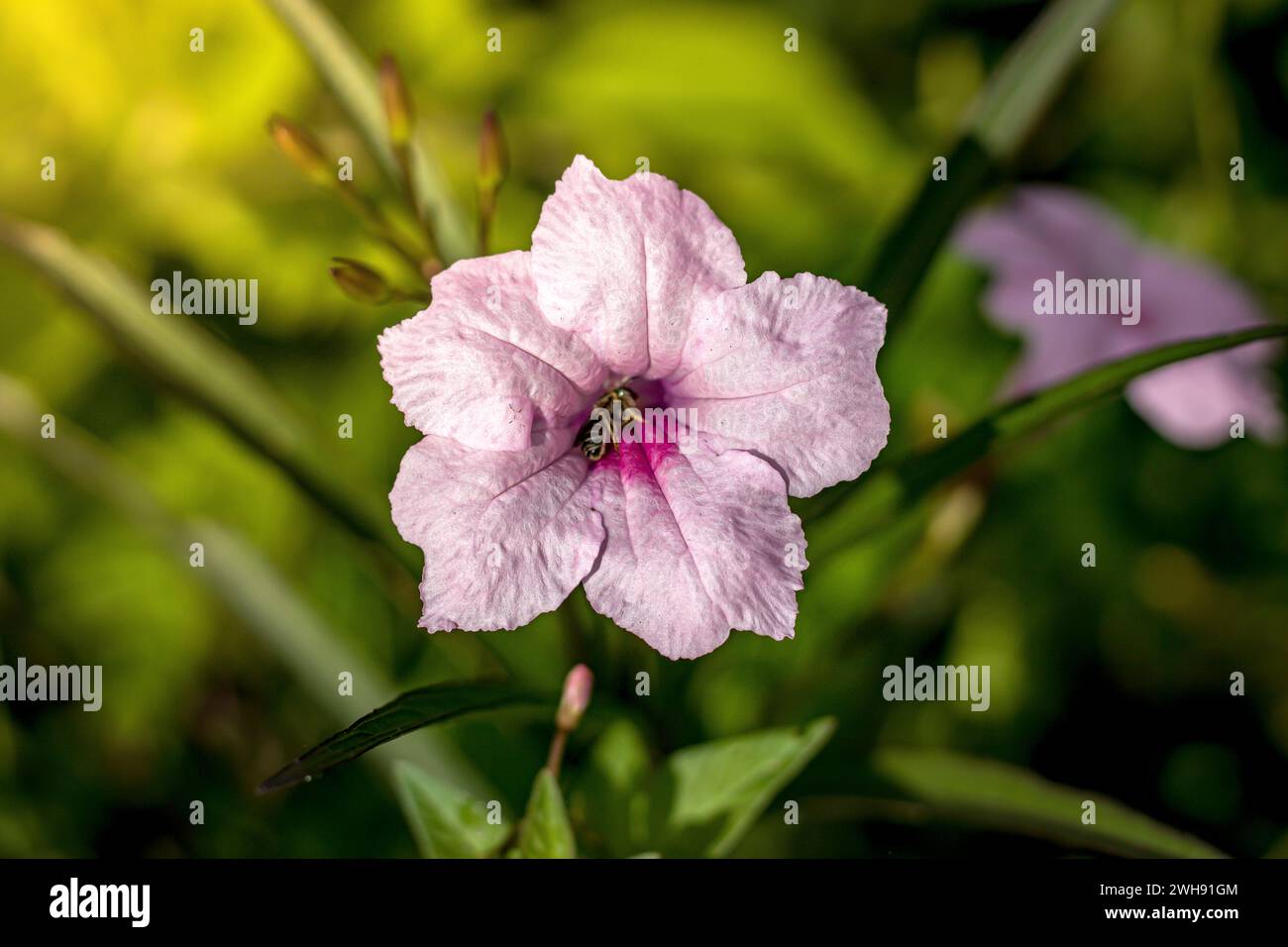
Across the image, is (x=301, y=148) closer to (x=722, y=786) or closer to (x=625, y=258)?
(x=625, y=258)

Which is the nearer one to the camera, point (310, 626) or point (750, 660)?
point (310, 626)

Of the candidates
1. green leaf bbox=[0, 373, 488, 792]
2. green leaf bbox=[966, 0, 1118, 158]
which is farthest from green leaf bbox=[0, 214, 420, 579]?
green leaf bbox=[966, 0, 1118, 158]

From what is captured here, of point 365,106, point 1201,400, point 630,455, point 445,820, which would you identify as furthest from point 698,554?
point 1201,400

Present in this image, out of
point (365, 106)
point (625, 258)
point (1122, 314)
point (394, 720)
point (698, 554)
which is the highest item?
point (365, 106)

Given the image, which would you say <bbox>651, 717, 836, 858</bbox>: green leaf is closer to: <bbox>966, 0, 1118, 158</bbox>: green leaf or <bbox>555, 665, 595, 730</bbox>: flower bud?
<bbox>555, 665, 595, 730</bbox>: flower bud

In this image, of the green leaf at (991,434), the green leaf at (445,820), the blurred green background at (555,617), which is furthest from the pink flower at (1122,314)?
the green leaf at (445,820)

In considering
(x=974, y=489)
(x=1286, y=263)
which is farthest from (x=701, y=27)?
(x=1286, y=263)
